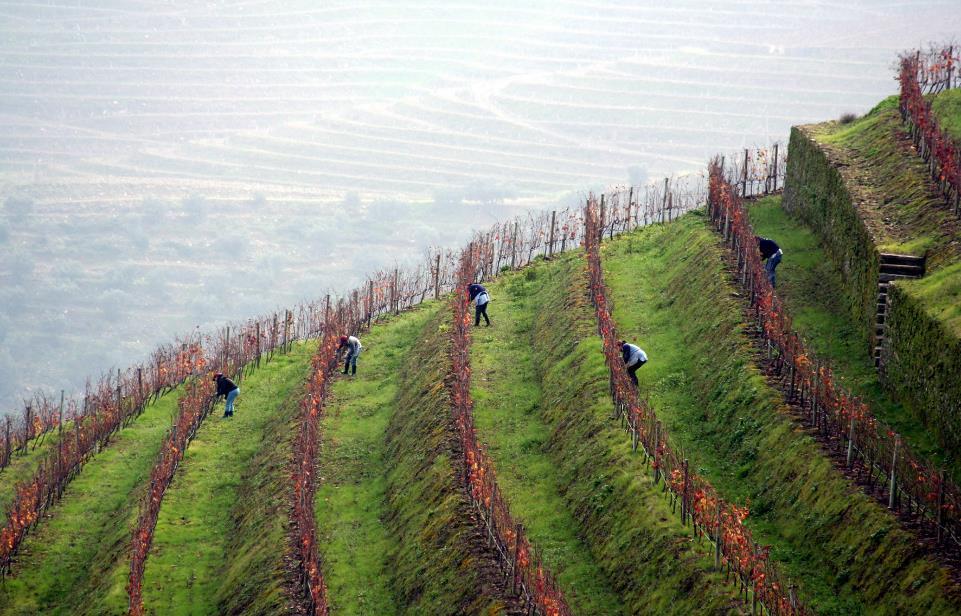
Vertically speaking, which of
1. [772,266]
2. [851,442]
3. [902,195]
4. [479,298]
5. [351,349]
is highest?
[902,195]

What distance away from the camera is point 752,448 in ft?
62.8

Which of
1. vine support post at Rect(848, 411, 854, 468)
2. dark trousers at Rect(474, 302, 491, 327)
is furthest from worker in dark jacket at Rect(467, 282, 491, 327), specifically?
vine support post at Rect(848, 411, 854, 468)

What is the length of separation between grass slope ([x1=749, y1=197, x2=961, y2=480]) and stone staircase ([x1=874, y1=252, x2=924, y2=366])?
23.9 inches

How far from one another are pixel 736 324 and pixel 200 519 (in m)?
11.2

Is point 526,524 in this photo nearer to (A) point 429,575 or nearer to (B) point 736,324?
(A) point 429,575

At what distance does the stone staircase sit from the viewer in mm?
21688

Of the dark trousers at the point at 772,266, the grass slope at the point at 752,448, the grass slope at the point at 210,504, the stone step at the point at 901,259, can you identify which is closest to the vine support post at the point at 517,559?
the grass slope at the point at 752,448

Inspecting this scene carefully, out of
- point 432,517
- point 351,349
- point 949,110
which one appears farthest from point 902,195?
A: point 351,349

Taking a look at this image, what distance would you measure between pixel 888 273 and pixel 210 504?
46.2 feet

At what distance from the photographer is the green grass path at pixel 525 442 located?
1730 cm

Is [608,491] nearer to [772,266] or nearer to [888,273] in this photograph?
[888,273]

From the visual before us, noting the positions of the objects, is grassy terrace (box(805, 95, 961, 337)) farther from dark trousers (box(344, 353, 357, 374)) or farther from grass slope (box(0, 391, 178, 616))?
grass slope (box(0, 391, 178, 616))

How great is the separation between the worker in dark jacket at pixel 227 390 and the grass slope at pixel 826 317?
12.8 meters

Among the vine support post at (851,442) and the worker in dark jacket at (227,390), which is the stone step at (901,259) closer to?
the vine support post at (851,442)
